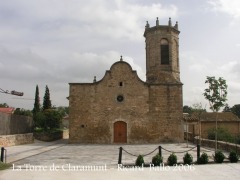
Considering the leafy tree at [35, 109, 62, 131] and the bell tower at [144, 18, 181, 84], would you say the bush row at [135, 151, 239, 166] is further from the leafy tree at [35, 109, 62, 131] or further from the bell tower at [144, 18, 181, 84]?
the leafy tree at [35, 109, 62, 131]

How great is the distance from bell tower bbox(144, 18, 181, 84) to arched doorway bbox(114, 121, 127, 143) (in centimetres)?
572

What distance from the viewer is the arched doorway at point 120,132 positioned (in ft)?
93.6

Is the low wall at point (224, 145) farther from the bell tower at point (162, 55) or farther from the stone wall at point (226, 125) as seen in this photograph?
the stone wall at point (226, 125)

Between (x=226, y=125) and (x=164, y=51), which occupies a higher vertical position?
(x=164, y=51)

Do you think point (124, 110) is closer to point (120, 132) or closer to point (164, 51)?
point (120, 132)

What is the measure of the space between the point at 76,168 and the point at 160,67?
20.3 metres

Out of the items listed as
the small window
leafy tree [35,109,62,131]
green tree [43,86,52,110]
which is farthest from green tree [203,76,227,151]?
green tree [43,86,52,110]

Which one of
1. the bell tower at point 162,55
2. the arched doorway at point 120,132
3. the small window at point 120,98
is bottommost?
the arched doorway at point 120,132

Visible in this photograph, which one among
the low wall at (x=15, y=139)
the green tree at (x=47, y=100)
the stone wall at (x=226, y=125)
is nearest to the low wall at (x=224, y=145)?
the low wall at (x=15, y=139)

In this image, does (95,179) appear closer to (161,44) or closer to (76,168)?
(76,168)

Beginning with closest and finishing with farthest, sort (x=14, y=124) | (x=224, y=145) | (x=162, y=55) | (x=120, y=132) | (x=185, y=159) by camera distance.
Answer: (x=185, y=159)
(x=224, y=145)
(x=14, y=124)
(x=120, y=132)
(x=162, y=55)

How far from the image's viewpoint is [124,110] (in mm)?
28766

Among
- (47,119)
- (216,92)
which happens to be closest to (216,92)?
(216,92)

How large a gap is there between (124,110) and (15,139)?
1010 centimetres
